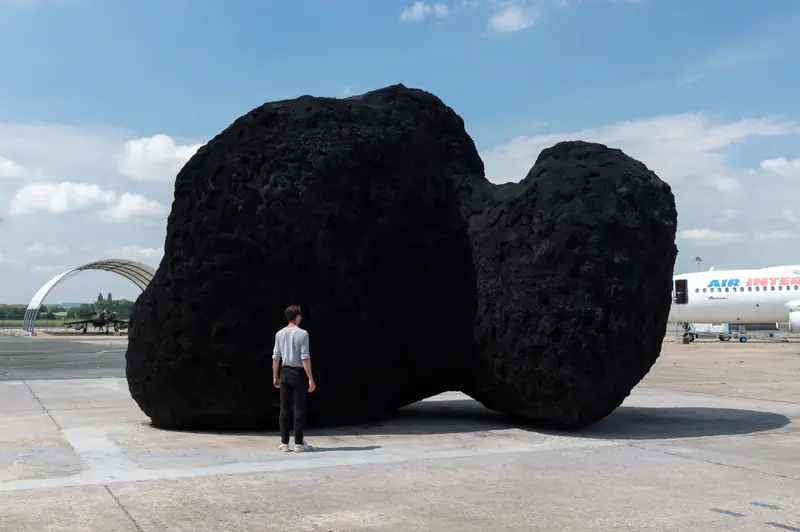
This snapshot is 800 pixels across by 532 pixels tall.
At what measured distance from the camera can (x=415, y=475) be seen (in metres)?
6.02

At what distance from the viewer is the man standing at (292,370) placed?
7.23 metres

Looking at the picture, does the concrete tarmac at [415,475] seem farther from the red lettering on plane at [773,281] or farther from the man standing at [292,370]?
the red lettering on plane at [773,281]

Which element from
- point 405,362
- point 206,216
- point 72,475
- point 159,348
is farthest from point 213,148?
point 72,475

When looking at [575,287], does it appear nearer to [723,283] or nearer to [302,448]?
[302,448]

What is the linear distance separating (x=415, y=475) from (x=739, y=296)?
3501 centimetres

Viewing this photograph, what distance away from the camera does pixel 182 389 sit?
8.06 m

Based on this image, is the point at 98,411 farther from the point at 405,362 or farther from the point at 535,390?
the point at 535,390

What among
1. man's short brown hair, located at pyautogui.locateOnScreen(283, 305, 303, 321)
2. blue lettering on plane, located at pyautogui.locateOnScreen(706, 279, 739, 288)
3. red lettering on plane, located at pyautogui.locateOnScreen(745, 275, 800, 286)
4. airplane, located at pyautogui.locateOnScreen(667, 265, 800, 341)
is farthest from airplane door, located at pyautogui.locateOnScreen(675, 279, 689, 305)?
man's short brown hair, located at pyautogui.locateOnScreen(283, 305, 303, 321)

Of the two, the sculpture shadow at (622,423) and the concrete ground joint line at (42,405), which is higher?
the sculpture shadow at (622,423)

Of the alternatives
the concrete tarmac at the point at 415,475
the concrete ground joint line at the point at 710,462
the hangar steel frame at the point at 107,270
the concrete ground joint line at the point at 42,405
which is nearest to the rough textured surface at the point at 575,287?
the concrete tarmac at the point at 415,475

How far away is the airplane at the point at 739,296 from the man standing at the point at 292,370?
32534 millimetres

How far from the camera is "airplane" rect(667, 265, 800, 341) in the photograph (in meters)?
36.7

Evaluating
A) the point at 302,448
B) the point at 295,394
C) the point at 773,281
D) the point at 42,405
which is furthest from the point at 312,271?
the point at 773,281

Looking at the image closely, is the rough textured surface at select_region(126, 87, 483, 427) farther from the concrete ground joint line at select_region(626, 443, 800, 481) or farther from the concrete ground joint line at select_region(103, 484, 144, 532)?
the concrete ground joint line at select_region(103, 484, 144, 532)
